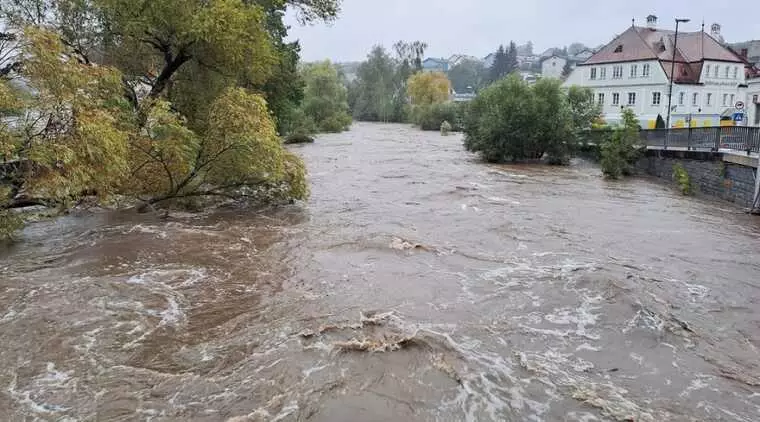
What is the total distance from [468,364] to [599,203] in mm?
15126

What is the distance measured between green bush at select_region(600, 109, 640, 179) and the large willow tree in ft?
57.8

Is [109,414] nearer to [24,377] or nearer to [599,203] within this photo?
[24,377]

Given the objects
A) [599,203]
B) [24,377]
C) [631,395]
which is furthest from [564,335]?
[599,203]

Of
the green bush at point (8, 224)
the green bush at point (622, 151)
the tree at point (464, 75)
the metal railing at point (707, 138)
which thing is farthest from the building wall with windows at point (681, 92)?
the tree at point (464, 75)

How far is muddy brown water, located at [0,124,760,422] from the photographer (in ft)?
20.9

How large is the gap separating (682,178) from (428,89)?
65.4 meters

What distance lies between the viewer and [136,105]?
16.8 meters

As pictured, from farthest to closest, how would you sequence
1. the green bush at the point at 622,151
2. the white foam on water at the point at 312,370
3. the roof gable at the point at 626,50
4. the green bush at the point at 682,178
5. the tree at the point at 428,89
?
the tree at the point at 428,89, the roof gable at the point at 626,50, the green bush at the point at 622,151, the green bush at the point at 682,178, the white foam on water at the point at 312,370

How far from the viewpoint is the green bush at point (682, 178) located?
2344 cm

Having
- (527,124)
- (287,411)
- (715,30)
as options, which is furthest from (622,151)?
(715,30)

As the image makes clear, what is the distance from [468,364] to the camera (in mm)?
7238

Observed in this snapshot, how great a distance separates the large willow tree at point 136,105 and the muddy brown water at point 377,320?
1.38 metres

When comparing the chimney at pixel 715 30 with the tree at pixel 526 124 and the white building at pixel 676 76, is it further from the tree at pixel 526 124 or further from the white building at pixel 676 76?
the tree at pixel 526 124

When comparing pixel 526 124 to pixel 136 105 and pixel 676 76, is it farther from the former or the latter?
pixel 676 76
